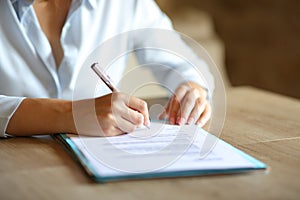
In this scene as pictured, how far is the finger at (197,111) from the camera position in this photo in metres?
1.07

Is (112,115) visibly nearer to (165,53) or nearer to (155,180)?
(155,180)

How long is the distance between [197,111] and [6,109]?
1.20ft

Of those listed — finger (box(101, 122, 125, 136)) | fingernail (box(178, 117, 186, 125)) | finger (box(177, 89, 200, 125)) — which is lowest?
fingernail (box(178, 117, 186, 125))

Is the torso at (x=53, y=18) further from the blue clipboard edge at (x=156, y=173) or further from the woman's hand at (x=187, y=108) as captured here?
the blue clipboard edge at (x=156, y=173)

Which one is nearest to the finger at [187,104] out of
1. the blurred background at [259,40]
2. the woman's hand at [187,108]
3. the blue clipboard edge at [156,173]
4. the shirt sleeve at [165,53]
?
the woman's hand at [187,108]

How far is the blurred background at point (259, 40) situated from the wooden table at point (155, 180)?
1.23 m

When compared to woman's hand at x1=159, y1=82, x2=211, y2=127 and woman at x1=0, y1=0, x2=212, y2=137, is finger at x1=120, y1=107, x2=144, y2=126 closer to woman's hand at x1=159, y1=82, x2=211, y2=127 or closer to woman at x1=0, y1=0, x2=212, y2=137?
woman at x1=0, y1=0, x2=212, y2=137

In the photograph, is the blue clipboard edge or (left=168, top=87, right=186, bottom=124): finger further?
(left=168, top=87, right=186, bottom=124): finger

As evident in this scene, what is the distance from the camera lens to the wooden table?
711 mm

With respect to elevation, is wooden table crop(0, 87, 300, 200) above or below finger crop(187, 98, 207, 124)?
above

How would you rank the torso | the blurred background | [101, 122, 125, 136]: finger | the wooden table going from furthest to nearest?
1. the blurred background
2. the torso
3. [101, 122, 125, 136]: finger
4. the wooden table

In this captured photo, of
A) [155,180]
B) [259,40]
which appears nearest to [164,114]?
[155,180]

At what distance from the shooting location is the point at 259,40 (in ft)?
7.49

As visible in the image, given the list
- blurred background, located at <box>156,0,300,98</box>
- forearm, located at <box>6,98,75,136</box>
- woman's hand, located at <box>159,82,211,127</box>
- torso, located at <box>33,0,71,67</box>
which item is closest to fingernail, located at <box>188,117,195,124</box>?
woman's hand, located at <box>159,82,211,127</box>
